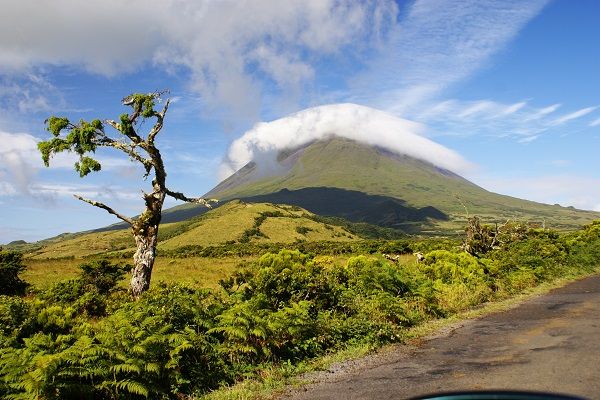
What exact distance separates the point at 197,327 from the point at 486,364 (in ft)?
21.5

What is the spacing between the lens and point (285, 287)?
48.2 feet

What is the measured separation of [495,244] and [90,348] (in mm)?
42648

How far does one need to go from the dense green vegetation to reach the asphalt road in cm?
157

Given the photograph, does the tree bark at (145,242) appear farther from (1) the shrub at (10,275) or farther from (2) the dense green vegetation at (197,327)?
(1) the shrub at (10,275)

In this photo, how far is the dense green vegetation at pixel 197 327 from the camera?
25.3 feet

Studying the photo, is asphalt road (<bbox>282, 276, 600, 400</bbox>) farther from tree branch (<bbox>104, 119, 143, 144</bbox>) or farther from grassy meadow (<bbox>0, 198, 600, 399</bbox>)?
tree branch (<bbox>104, 119, 143, 144</bbox>)

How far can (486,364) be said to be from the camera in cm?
1008

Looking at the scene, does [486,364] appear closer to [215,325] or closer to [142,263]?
[215,325]

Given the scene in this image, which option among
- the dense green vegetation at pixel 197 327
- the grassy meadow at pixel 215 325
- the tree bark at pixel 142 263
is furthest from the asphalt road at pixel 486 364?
the tree bark at pixel 142 263

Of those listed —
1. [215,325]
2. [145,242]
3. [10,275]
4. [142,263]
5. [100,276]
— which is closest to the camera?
[215,325]

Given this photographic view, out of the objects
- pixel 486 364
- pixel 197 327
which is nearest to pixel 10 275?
pixel 197 327

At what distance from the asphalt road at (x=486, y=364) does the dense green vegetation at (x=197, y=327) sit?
61.8 inches

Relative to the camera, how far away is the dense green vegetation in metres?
7.72

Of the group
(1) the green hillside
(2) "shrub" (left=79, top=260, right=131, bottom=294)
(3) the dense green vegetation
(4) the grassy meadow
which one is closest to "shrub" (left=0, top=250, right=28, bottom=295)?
(4) the grassy meadow
